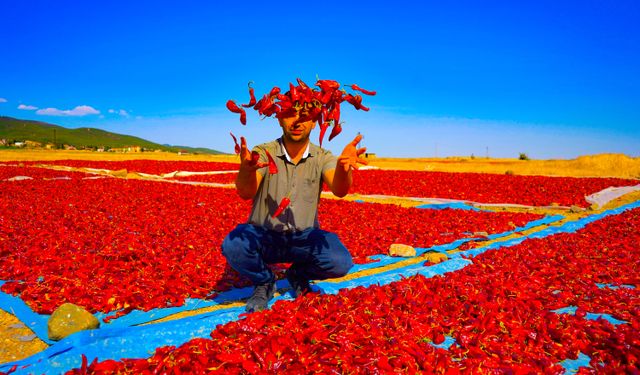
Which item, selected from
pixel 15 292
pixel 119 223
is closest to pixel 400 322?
pixel 15 292

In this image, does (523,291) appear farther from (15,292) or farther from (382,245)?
(15,292)

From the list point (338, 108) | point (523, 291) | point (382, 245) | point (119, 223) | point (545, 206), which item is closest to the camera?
point (338, 108)

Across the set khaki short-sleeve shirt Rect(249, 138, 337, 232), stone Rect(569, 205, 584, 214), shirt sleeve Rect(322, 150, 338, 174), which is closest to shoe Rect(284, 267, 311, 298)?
khaki short-sleeve shirt Rect(249, 138, 337, 232)

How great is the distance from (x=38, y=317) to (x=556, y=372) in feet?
13.9

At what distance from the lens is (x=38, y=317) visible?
3828 mm

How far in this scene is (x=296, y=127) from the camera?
11.6 ft

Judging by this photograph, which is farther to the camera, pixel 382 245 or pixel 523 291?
pixel 382 245

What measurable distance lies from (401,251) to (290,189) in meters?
3.15

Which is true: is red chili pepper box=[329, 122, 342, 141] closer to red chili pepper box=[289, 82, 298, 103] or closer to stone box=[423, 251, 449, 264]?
red chili pepper box=[289, 82, 298, 103]

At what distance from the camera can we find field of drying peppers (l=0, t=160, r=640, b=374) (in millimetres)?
2859

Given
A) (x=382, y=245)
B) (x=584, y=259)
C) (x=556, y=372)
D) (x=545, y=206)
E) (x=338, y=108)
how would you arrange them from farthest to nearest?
(x=545, y=206) < (x=382, y=245) < (x=584, y=259) < (x=338, y=108) < (x=556, y=372)

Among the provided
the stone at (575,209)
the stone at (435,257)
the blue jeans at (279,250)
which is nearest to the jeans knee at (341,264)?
the blue jeans at (279,250)

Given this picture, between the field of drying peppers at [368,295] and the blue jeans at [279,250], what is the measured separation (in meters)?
0.32

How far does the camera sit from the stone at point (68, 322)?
11.1 feet
